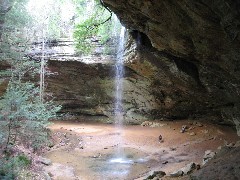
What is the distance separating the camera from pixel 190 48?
30.3ft

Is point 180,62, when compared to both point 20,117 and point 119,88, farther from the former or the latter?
point 20,117

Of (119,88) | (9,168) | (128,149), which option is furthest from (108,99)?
(9,168)

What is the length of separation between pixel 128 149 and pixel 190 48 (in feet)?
19.3

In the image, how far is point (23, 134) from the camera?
10.9m

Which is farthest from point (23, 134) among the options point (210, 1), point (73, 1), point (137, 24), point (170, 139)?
point (73, 1)

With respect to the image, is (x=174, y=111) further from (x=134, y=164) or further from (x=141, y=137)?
(x=134, y=164)

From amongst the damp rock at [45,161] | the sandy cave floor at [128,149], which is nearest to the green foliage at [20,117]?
the damp rock at [45,161]

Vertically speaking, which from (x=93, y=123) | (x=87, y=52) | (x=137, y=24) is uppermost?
(x=87, y=52)

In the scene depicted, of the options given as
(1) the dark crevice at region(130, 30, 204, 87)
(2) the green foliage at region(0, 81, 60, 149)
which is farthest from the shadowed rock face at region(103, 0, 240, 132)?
(2) the green foliage at region(0, 81, 60, 149)

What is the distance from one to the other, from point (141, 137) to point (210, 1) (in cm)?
1022

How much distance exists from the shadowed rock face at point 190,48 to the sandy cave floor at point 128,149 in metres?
1.72

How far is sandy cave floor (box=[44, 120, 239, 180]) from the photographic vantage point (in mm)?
9789

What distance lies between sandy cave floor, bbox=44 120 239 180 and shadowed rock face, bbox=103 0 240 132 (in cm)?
172

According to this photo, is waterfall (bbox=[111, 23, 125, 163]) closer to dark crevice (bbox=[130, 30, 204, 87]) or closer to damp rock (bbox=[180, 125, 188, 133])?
dark crevice (bbox=[130, 30, 204, 87])
